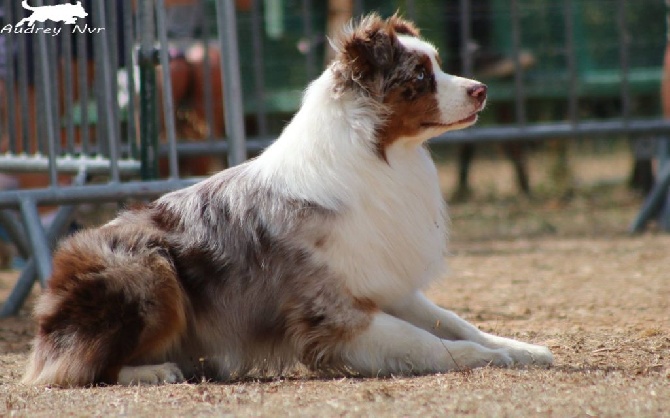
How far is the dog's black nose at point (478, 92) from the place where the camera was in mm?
4207

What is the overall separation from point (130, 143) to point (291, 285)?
7.66ft

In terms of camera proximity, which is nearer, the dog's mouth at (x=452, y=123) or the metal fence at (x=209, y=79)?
the dog's mouth at (x=452, y=123)

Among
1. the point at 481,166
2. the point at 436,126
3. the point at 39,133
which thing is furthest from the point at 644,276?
the point at 481,166

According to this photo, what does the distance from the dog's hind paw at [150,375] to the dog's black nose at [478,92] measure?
1549mm

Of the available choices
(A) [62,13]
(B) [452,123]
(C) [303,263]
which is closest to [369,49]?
(B) [452,123]

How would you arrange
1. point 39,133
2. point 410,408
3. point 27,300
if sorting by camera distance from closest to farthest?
point 410,408
point 39,133
point 27,300

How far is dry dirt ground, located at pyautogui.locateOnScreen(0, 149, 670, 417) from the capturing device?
11.3 ft

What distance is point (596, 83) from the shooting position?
960 cm

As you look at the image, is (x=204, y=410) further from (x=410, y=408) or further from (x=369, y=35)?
(x=369, y=35)

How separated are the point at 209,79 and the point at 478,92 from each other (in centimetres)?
441

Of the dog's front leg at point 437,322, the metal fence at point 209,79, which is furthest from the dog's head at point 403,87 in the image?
the metal fence at point 209,79

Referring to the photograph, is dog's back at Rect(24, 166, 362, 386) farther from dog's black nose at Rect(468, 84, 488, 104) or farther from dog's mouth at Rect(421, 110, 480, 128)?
dog's black nose at Rect(468, 84, 488, 104)

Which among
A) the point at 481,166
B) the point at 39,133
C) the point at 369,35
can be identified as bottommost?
the point at 481,166

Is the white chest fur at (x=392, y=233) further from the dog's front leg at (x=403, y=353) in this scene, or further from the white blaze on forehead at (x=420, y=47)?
the white blaze on forehead at (x=420, y=47)
